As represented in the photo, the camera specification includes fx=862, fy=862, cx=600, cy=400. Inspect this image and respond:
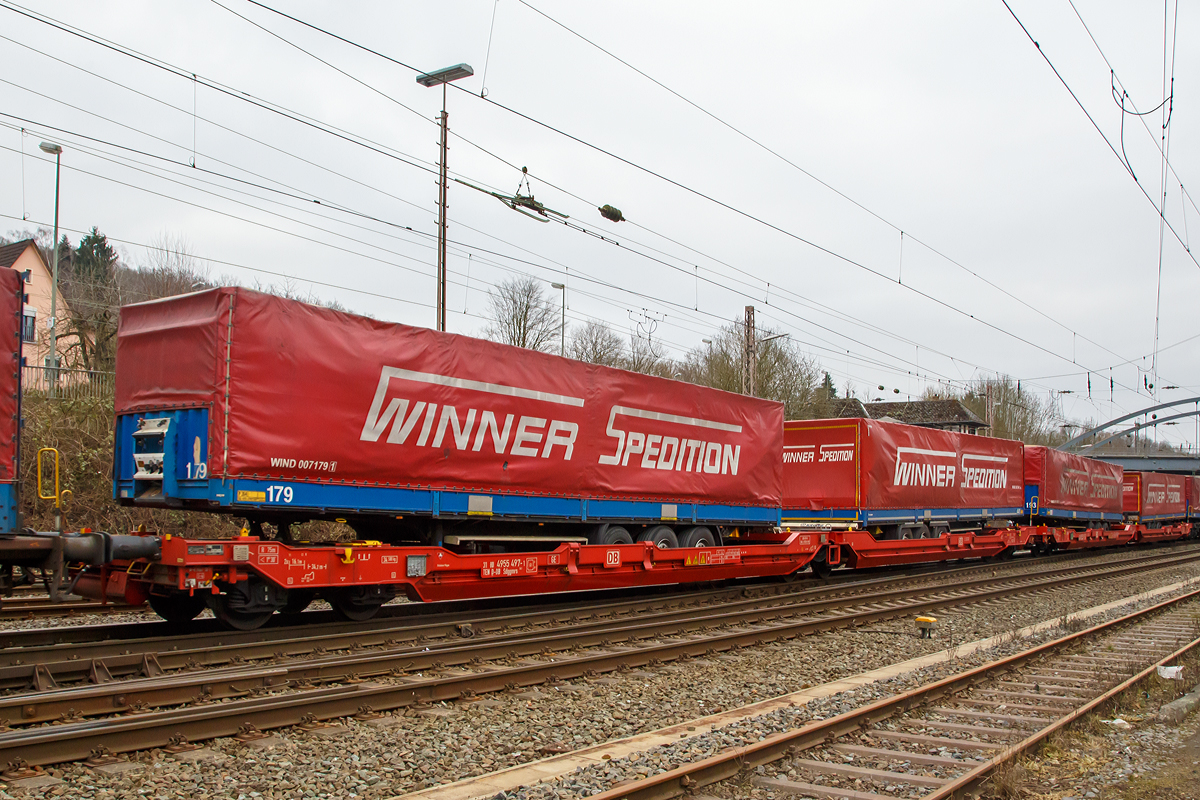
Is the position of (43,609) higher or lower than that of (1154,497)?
lower

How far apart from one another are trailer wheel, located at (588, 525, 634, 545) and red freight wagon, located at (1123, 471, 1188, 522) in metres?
30.0

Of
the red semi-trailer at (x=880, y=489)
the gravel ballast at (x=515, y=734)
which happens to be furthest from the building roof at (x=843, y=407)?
the gravel ballast at (x=515, y=734)

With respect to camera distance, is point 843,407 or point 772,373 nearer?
point 772,373

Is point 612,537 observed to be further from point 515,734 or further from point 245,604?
point 515,734

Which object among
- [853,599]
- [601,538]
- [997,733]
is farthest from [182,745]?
[853,599]

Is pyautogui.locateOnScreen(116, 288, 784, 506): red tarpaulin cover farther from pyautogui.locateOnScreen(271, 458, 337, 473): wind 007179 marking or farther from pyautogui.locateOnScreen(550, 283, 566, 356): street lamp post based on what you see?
pyautogui.locateOnScreen(550, 283, 566, 356): street lamp post

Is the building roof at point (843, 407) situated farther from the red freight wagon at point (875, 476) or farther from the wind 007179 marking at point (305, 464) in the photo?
the wind 007179 marking at point (305, 464)

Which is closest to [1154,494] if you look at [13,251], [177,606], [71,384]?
[177,606]

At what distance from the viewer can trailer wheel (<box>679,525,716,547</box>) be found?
14.3 metres

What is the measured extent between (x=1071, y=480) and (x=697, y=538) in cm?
1942

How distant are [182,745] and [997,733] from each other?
231 inches

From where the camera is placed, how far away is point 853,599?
1389 centimetres

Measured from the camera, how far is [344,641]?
8648 millimetres

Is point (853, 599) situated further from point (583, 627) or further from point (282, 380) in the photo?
point (282, 380)
